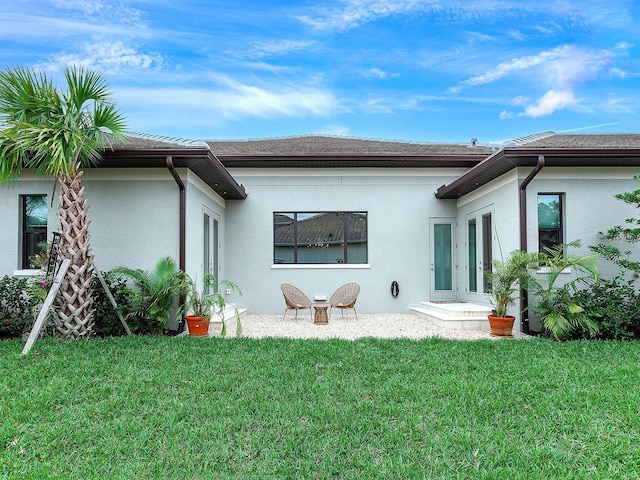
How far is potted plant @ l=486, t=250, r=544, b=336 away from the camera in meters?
7.49

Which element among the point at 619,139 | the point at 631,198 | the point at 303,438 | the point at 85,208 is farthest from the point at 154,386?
the point at 619,139

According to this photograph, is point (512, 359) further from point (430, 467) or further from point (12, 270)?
point (12, 270)

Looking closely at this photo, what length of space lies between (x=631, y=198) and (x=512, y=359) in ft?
13.6

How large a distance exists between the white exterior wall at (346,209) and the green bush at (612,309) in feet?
14.9

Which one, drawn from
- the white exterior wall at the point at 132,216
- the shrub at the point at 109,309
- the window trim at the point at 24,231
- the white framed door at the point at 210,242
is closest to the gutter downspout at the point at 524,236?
the white framed door at the point at 210,242

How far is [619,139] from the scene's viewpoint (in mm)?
10672

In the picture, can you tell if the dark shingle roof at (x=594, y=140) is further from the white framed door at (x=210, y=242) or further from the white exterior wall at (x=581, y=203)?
the white framed door at (x=210, y=242)

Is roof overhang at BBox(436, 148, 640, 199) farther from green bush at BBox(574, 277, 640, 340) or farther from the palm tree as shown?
the palm tree

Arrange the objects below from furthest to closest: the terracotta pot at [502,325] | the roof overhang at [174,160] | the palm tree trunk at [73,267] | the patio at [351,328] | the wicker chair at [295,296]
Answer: the wicker chair at [295,296] < the patio at [351,328] < the terracotta pot at [502,325] < the roof overhang at [174,160] < the palm tree trunk at [73,267]

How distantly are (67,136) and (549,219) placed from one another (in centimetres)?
908

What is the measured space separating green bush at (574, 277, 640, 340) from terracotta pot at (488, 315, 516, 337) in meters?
1.19

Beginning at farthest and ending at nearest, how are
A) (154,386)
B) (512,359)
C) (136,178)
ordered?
1. (136,178)
2. (512,359)
3. (154,386)

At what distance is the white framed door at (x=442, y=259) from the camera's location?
11.6m

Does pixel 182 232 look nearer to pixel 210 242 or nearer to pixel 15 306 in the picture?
pixel 210 242
